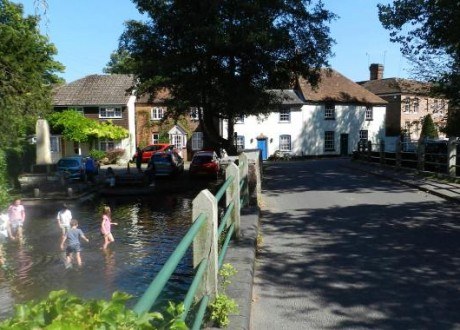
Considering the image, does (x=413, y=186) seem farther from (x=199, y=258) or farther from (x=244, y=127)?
(x=244, y=127)

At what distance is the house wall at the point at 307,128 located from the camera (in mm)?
50344

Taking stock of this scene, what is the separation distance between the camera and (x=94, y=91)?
51562mm

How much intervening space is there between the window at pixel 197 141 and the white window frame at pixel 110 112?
780cm

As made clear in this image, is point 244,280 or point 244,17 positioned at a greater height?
point 244,17

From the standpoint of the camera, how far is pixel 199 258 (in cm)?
397

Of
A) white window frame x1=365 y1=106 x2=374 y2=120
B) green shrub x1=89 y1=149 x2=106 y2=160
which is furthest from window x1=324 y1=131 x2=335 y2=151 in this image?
green shrub x1=89 y1=149 x2=106 y2=160

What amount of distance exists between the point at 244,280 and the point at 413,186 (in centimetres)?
1313

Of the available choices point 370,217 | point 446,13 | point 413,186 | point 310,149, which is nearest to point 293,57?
point 446,13

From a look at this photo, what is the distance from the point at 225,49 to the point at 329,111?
94.6 ft

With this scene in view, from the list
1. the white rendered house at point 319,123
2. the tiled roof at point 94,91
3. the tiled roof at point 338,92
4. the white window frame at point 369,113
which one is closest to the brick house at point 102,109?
the tiled roof at point 94,91

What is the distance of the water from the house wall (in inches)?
1237

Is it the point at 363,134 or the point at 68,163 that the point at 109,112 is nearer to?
the point at 68,163

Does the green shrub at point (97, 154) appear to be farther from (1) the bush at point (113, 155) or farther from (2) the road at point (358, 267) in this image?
(2) the road at point (358, 267)

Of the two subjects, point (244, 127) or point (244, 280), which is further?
point (244, 127)
